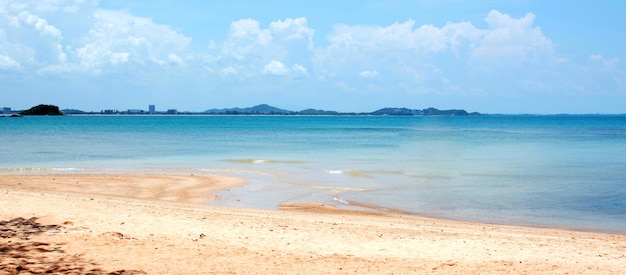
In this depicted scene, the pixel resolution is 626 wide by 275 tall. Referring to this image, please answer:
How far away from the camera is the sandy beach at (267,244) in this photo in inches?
356

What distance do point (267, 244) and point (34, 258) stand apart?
3912 mm

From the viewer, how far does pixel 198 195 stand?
1961 cm

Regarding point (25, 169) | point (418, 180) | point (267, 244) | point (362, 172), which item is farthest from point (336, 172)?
point (267, 244)

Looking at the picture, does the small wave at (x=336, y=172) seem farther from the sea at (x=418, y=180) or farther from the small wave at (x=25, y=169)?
the small wave at (x=25, y=169)

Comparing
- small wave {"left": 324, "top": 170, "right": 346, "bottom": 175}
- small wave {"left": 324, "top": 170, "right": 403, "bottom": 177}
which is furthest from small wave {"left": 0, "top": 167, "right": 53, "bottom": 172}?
small wave {"left": 324, "top": 170, "right": 403, "bottom": 177}

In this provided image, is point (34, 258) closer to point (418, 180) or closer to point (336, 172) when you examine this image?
point (418, 180)

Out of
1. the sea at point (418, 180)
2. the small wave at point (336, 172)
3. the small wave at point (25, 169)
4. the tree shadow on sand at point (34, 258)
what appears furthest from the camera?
the small wave at point (336, 172)

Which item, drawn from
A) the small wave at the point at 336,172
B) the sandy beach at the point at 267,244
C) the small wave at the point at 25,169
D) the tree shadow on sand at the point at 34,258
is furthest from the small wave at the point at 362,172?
the tree shadow on sand at the point at 34,258

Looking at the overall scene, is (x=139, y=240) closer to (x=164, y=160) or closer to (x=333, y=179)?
(x=333, y=179)

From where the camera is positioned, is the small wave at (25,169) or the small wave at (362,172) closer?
the small wave at (362,172)

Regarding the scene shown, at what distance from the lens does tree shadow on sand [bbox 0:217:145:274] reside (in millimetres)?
8414

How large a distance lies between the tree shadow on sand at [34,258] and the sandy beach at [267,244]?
0.01 metres

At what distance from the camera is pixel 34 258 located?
8.97 meters

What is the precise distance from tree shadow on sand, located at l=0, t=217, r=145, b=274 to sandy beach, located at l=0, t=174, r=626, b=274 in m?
0.01
